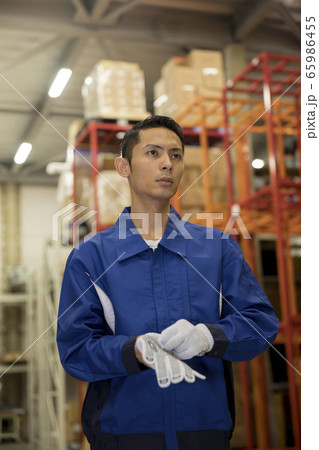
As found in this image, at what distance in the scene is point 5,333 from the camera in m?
12.8

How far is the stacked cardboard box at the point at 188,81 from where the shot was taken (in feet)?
20.5

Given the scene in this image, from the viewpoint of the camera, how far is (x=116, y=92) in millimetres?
5961

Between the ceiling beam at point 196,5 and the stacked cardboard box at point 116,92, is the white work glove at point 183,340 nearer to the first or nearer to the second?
the stacked cardboard box at point 116,92

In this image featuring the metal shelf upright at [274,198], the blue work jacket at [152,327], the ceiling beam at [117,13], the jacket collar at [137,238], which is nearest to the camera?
the blue work jacket at [152,327]

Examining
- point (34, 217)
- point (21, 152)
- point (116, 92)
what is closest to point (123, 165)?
point (116, 92)

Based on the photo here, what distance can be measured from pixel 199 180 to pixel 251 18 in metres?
2.98

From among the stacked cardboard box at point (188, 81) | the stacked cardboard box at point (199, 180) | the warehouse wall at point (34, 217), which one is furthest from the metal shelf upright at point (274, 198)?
the warehouse wall at point (34, 217)

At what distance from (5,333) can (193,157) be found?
8586 mm

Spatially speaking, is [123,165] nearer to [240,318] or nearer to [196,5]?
[240,318]

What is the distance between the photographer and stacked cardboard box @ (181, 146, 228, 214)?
5750 millimetres

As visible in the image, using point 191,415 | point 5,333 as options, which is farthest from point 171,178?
point 5,333

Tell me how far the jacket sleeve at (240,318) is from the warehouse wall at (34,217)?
12316 millimetres

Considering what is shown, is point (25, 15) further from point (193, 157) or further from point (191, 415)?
point (191, 415)

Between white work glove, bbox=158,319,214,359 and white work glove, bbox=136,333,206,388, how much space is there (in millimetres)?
18
